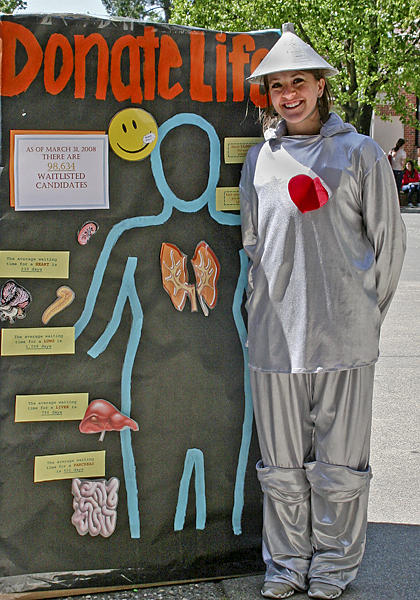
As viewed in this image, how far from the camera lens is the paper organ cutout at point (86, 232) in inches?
97.7

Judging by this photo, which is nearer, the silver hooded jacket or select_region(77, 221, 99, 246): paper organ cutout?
the silver hooded jacket

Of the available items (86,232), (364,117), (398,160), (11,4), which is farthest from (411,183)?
(11,4)

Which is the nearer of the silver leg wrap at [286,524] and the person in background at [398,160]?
the silver leg wrap at [286,524]

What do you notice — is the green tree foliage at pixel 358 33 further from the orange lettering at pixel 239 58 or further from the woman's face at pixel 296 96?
the woman's face at pixel 296 96

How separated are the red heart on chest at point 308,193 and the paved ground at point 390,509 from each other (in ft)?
4.46

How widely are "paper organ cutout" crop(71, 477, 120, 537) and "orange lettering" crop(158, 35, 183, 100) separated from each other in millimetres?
1399

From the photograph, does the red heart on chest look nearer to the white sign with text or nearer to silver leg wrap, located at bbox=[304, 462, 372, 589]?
the white sign with text

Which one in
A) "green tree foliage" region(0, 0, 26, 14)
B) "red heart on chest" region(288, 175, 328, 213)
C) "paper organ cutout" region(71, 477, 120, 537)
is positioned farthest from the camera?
"green tree foliage" region(0, 0, 26, 14)

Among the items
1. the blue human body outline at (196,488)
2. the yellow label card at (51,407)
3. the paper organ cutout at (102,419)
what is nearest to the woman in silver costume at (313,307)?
the blue human body outline at (196,488)

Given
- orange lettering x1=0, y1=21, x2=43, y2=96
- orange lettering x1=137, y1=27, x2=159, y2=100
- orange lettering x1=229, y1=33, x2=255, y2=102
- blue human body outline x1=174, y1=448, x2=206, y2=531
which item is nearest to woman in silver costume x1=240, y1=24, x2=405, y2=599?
orange lettering x1=229, y1=33, x2=255, y2=102

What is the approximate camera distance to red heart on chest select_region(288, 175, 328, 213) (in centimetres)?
234

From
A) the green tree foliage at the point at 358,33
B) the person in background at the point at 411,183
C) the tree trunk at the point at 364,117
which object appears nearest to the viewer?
the green tree foliage at the point at 358,33

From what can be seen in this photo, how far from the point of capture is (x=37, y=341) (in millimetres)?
2484

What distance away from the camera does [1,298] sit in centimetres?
245
